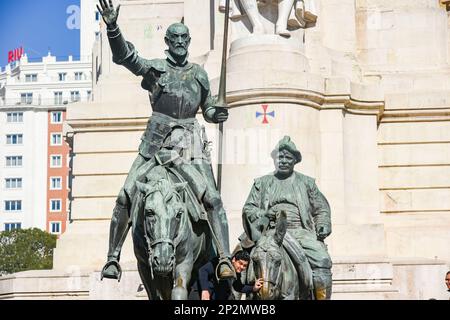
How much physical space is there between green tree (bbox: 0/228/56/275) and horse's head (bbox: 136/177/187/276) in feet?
215

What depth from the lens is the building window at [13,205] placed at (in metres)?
101

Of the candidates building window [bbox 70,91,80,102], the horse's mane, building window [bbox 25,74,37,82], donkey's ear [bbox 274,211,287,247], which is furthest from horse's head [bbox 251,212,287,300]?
building window [bbox 25,74,37,82]

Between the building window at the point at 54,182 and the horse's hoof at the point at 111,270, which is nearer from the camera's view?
the horse's hoof at the point at 111,270

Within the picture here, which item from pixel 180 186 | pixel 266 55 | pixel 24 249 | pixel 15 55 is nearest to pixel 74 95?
pixel 15 55

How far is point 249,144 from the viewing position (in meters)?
23.9

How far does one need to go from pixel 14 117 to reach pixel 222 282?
89.1m

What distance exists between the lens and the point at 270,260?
1571 centimetres

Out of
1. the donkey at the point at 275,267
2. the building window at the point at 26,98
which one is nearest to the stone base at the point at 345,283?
the donkey at the point at 275,267

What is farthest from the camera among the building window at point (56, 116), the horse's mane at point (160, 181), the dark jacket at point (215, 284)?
the building window at point (56, 116)

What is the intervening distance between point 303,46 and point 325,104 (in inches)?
51.0

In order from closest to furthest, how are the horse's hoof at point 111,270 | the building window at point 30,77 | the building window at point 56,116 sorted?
the horse's hoof at point 111,270 → the building window at point 56,116 → the building window at point 30,77

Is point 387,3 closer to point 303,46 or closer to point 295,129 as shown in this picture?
point 303,46

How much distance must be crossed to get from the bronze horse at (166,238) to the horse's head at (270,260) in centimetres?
66

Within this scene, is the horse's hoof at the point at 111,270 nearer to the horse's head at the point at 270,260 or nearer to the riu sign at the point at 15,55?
the horse's head at the point at 270,260
